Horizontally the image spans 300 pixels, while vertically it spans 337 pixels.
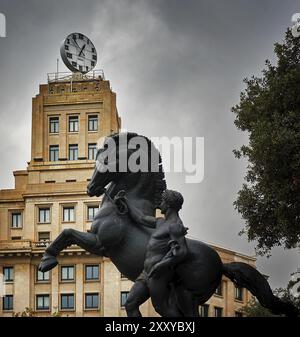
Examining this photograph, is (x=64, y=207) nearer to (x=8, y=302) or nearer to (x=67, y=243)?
(x=8, y=302)

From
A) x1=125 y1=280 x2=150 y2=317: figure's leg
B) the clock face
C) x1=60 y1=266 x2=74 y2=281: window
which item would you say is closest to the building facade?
x1=60 y1=266 x2=74 y2=281: window

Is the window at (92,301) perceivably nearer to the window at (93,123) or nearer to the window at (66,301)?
the window at (66,301)

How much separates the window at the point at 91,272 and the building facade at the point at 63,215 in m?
0.07

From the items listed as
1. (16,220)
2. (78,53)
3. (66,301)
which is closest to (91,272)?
(66,301)

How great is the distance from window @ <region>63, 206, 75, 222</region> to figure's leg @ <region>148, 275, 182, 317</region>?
6337 cm

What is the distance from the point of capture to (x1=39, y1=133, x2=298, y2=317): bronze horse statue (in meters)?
12.1

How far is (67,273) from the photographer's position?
7162cm

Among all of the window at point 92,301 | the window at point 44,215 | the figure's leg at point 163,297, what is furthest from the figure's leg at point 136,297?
the window at point 44,215

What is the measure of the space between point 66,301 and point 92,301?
1.97 meters

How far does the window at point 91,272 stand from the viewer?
2820 inches

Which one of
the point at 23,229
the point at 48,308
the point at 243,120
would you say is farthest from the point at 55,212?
the point at 243,120

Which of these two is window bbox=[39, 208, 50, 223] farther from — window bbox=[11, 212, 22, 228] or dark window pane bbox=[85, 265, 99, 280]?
dark window pane bbox=[85, 265, 99, 280]
